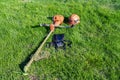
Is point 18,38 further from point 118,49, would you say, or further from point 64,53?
→ point 118,49

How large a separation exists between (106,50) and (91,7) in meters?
1.61

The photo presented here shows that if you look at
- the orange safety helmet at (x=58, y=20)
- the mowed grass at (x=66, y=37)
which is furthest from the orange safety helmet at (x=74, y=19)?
the orange safety helmet at (x=58, y=20)

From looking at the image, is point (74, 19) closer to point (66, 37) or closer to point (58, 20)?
point (58, 20)

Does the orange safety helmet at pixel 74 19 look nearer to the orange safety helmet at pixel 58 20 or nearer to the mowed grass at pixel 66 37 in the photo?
the mowed grass at pixel 66 37

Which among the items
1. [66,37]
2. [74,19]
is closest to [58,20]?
[74,19]

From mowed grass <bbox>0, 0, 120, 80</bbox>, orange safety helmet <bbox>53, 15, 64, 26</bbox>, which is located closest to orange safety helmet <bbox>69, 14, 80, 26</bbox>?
mowed grass <bbox>0, 0, 120, 80</bbox>

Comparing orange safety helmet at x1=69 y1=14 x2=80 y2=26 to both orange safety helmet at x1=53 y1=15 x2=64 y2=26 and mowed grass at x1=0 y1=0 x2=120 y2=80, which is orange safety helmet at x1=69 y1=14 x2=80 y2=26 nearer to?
mowed grass at x1=0 y1=0 x2=120 y2=80

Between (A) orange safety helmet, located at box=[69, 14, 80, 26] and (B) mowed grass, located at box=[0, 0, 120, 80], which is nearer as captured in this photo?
(B) mowed grass, located at box=[0, 0, 120, 80]

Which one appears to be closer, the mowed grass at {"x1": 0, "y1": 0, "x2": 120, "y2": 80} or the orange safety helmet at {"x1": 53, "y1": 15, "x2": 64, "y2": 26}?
the mowed grass at {"x1": 0, "y1": 0, "x2": 120, "y2": 80}

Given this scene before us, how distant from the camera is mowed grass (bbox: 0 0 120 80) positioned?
6.86 m

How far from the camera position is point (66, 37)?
7.57 metres

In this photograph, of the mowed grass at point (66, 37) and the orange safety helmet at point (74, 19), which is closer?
the mowed grass at point (66, 37)

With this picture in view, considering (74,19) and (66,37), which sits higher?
(74,19)

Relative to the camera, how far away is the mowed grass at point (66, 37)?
686cm
